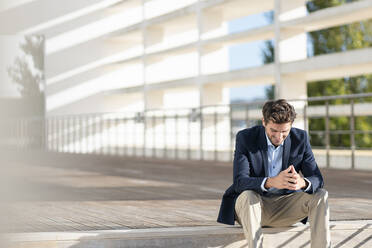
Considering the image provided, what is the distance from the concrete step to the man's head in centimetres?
34

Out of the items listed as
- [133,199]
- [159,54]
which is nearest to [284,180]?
[133,199]

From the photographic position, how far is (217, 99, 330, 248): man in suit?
231 centimetres

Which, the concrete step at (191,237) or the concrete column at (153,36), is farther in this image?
the concrete column at (153,36)

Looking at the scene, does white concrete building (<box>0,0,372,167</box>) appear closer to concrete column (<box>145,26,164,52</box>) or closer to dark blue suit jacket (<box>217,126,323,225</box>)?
concrete column (<box>145,26,164,52</box>)

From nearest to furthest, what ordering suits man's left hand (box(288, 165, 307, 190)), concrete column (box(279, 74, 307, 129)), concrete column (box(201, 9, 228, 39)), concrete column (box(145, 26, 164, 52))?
1. man's left hand (box(288, 165, 307, 190))
2. concrete column (box(279, 74, 307, 129))
3. concrete column (box(201, 9, 228, 39))
4. concrete column (box(145, 26, 164, 52))

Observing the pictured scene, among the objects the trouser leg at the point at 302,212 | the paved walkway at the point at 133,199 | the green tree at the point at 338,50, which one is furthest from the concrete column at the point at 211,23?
the green tree at the point at 338,50

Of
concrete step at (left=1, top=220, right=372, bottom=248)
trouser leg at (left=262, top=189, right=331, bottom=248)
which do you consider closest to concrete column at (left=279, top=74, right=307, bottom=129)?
concrete step at (left=1, top=220, right=372, bottom=248)

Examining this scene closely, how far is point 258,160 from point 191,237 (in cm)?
31

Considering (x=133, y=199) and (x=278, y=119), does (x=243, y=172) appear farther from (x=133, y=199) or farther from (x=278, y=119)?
(x=133, y=199)

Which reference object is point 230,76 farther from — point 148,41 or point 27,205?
point 27,205

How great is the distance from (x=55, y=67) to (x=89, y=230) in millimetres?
12435

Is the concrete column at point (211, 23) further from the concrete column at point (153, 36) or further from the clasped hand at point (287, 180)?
the clasped hand at point (287, 180)

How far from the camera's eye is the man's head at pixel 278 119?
2.29 m

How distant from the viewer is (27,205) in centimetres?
352
